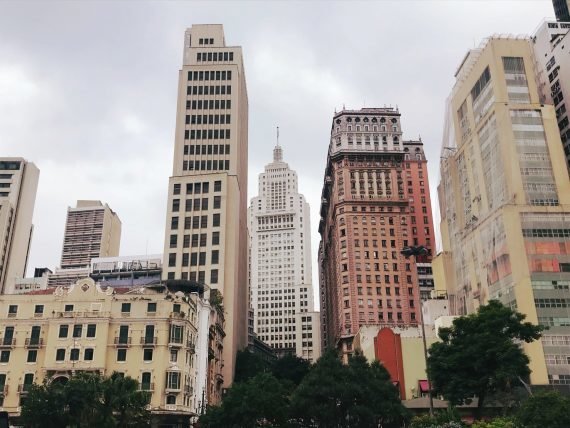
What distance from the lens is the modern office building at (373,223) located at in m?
139

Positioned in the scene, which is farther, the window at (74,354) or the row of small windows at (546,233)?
the row of small windows at (546,233)

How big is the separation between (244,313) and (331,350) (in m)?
73.7

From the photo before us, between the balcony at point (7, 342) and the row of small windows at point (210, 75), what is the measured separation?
78112 mm

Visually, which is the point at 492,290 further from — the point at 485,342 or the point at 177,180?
the point at 177,180

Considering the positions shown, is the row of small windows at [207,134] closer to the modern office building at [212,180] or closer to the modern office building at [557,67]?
the modern office building at [212,180]

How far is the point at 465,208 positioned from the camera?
99.4 metres

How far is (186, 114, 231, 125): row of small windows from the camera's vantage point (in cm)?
12700

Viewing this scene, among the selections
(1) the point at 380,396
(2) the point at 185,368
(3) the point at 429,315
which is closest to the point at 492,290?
(3) the point at 429,315

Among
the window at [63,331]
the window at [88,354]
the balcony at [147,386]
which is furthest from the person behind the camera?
the window at [63,331]

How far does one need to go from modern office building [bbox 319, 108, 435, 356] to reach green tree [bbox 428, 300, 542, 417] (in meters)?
75.6

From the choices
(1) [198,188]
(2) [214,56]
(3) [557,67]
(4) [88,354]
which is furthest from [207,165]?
(3) [557,67]

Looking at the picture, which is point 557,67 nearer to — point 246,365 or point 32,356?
point 246,365

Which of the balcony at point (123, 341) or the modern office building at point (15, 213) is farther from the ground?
the modern office building at point (15, 213)

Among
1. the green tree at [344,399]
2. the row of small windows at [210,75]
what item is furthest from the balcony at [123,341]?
the row of small windows at [210,75]
